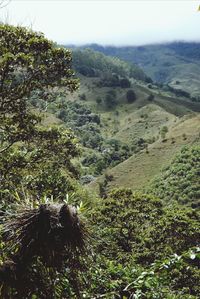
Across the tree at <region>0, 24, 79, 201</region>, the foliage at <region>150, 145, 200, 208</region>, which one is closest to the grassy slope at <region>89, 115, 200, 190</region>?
the foliage at <region>150, 145, 200, 208</region>

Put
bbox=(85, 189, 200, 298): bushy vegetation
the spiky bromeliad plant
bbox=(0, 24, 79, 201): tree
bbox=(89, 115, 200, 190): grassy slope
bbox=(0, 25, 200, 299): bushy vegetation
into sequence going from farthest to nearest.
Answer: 1. bbox=(89, 115, 200, 190): grassy slope
2. bbox=(85, 189, 200, 298): bushy vegetation
3. bbox=(0, 24, 79, 201): tree
4. bbox=(0, 25, 200, 299): bushy vegetation
5. the spiky bromeliad plant

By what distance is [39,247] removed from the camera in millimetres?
6598

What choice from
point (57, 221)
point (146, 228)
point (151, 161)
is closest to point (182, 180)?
point (151, 161)

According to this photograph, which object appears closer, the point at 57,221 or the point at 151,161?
the point at 57,221

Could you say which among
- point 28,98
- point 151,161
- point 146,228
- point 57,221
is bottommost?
point 151,161

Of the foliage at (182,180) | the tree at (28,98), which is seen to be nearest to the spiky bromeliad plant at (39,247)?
the tree at (28,98)

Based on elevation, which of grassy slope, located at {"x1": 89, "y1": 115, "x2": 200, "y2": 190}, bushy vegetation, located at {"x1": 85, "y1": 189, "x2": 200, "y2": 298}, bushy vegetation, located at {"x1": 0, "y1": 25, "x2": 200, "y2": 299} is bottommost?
grassy slope, located at {"x1": 89, "y1": 115, "x2": 200, "y2": 190}

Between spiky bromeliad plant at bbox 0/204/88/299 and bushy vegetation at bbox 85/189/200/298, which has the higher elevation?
spiky bromeliad plant at bbox 0/204/88/299

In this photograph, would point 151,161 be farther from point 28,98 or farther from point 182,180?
point 28,98

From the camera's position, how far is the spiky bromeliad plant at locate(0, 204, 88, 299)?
6.55 m

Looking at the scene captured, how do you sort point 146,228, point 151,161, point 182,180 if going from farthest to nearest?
point 151,161 → point 182,180 → point 146,228

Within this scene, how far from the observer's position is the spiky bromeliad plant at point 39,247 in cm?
655

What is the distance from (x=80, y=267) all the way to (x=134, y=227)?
3232 centimetres

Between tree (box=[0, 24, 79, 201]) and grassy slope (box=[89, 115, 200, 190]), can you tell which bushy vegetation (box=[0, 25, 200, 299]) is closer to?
tree (box=[0, 24, 79, 201])
